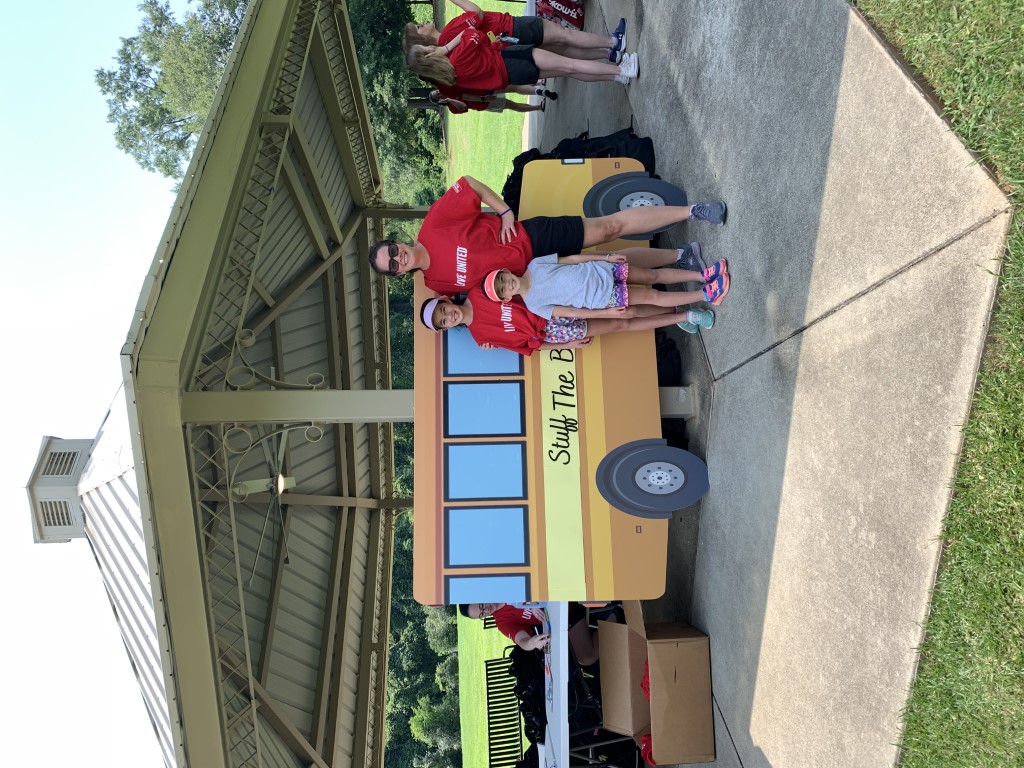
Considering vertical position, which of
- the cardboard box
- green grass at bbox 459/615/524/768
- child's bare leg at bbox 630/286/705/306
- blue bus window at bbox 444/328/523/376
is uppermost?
child's bare leg at bbox 630/286/705/306

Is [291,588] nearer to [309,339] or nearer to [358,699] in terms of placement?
[358,699]

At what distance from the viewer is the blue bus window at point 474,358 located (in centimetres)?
595

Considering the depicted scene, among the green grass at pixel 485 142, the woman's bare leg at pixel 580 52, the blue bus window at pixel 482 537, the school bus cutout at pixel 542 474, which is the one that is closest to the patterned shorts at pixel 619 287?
the school bus cutout at pixel 542 474

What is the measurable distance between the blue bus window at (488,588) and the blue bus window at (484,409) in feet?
3.99

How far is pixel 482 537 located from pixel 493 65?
501 centimetres

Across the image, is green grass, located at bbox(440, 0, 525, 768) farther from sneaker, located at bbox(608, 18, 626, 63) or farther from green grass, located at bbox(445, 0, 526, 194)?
sneaker, located at bbox(608, 18, 626, 63)

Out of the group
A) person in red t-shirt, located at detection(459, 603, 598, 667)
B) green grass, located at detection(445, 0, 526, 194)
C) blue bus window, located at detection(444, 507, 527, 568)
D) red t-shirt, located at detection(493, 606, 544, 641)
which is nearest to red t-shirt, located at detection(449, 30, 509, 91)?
blue bus window, located at detection(444, 507, 527, 568)

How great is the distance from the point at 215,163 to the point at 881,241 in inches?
174

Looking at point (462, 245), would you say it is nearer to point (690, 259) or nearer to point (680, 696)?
point (690, 259)

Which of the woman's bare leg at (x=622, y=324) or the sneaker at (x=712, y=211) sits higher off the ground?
the sneaker at (x=712, y=211)

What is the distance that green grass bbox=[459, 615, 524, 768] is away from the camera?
92.5 feet

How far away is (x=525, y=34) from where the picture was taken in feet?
24.5

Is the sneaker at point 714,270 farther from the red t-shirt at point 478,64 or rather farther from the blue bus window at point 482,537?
the red t-shirt at point 478,64

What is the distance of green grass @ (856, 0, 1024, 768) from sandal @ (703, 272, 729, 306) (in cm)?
214
